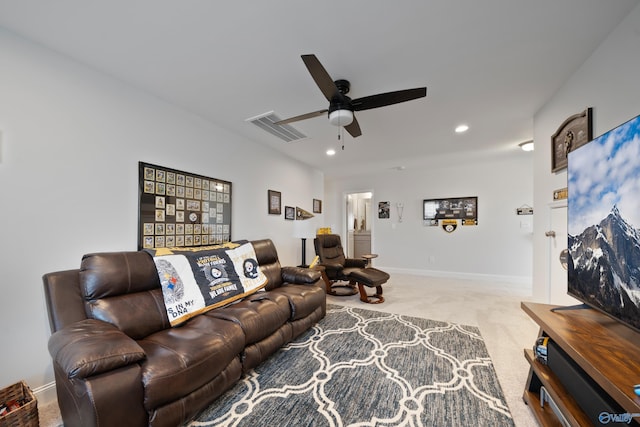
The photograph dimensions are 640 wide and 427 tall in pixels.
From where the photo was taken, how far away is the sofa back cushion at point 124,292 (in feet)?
5.27

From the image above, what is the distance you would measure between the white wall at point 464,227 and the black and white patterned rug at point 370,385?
2.96 meters

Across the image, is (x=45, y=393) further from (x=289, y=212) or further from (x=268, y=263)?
(x=289, y=212)

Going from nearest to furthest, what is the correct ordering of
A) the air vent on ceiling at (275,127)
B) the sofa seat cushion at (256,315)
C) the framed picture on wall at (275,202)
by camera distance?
the sofa seat cushion at (256,315) → the air vent on ceiling at (275,127) → the framed picture on wall at (275,202)

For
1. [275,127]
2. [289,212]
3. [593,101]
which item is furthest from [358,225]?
[593,101]

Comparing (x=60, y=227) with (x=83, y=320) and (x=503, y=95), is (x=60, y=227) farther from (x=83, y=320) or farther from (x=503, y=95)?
(x=503, y=95)

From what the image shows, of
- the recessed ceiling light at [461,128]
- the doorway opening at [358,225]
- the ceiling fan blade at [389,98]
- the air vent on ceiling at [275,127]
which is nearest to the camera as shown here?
the ceiling fan blade at [389,98]

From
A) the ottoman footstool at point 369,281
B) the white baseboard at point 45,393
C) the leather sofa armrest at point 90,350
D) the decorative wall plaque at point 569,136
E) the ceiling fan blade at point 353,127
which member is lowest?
the white baseboard at point 45,393

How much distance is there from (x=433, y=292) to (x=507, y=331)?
1.50 metres

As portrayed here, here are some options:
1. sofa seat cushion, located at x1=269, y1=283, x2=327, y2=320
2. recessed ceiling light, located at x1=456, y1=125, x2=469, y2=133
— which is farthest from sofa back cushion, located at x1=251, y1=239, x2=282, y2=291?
recessed ceiling light, located at x1=456, y1=125, x2=469, y2=133

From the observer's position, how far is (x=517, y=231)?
4.71 meters

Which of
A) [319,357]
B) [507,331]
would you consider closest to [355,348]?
[319,357]

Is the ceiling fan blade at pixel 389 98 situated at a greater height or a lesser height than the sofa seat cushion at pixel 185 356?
greater

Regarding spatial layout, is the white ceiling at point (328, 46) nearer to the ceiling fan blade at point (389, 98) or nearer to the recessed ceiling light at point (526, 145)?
the ceiling fan blade at point (389, 98)

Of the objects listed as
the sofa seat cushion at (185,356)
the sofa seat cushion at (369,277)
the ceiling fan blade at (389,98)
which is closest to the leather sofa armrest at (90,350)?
the sofa seat cushion at (185,356)
